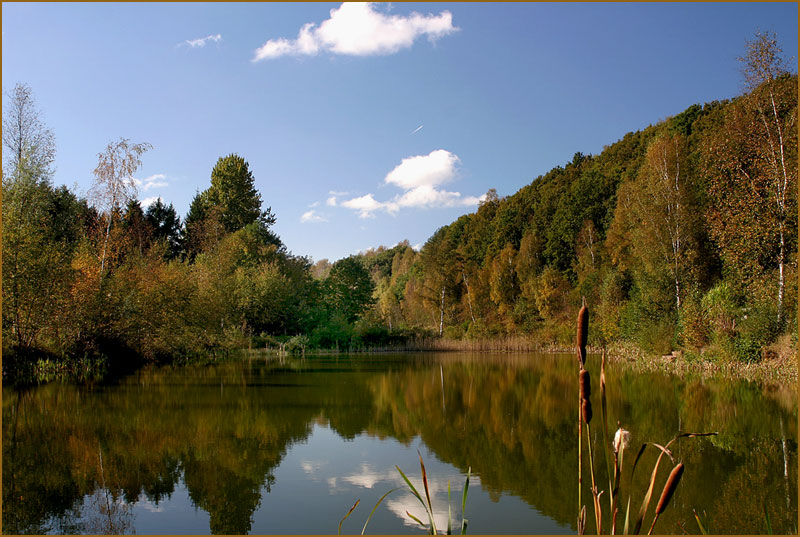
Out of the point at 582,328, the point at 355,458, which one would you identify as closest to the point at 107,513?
the point at 355,458

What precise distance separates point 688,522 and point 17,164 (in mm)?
23406

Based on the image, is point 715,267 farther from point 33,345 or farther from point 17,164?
point 17,164

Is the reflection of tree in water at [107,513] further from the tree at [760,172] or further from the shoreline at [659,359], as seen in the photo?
the tree at [760,172]

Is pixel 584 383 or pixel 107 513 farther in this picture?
pixel 107 513

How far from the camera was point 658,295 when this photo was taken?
22.1 meters

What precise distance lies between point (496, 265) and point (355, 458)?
35704 mm

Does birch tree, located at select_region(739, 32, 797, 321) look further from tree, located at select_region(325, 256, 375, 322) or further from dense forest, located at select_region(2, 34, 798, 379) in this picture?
tree, located at select_region(325, 256, 375, 322)

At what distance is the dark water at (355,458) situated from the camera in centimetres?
494

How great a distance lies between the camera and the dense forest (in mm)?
15438

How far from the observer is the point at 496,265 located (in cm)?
4200

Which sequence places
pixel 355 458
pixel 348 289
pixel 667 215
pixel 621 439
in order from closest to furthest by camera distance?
pixel 621 439
pixel 355 458
pixel 667 215
pixel 348 289

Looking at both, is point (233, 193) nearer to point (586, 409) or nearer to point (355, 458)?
point (355, 458)

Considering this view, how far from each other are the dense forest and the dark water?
211 centimetres

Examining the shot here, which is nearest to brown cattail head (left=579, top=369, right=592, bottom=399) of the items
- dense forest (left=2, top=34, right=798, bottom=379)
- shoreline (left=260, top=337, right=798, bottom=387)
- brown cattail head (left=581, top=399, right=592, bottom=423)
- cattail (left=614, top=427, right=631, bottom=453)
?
brown cattail head (left=581, top=399, right=592, bottom=423)
